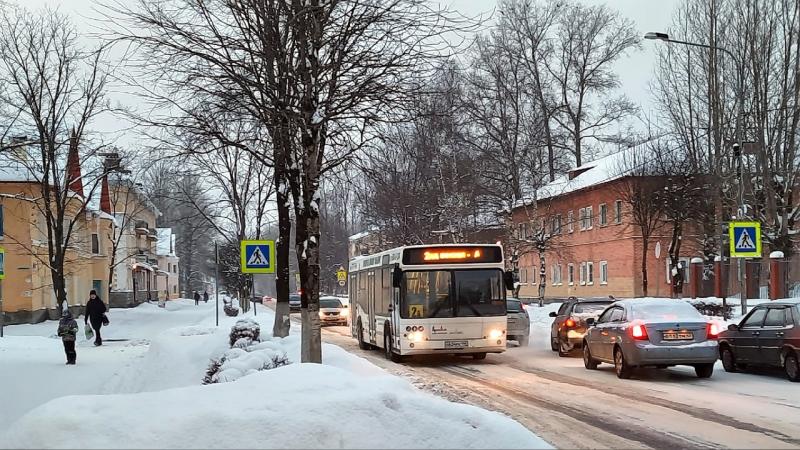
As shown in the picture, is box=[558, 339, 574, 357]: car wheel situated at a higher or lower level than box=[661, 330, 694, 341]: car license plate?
lower

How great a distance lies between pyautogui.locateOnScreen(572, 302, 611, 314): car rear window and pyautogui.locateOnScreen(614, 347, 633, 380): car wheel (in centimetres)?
637

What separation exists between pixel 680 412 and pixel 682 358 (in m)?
4.06

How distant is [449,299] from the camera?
19016 millimetres

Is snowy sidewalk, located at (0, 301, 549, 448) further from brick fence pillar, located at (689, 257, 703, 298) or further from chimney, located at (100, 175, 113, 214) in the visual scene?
chimney, located at (100, 175, 113, 214)

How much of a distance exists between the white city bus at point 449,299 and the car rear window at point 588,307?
3.85m

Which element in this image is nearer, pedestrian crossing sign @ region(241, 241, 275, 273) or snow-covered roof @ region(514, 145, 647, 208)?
pedestrian crossing sign @ region(241, 241, 275, 273)

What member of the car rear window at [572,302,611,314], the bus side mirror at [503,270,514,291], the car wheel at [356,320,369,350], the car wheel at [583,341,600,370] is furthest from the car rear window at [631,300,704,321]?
the car wheel at [356,320,369,350]

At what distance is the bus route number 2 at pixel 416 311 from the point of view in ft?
62.5

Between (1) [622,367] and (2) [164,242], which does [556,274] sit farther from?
(2) [164,242]

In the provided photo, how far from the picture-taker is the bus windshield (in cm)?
1903

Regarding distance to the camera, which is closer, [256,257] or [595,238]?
[256,257]

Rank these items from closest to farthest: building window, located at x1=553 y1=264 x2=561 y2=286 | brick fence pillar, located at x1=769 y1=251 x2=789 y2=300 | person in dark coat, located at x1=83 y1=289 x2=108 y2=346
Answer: person in dark coat, located at x1=83 y1=289 x2=108 y2=346
brick fence pillar, located at x1=769 y1=251 x2=789 y2=300
building window, located at x1=553 y1=264 x2=561 y2=286

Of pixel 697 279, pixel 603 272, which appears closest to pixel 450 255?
pixel 697 279

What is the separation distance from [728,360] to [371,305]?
10274 millimetres
